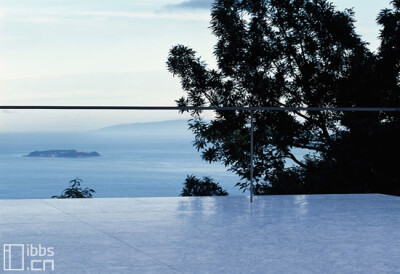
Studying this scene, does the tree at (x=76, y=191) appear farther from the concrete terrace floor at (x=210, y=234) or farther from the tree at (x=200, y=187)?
the concrete terrace floor at (x=210, y=234)

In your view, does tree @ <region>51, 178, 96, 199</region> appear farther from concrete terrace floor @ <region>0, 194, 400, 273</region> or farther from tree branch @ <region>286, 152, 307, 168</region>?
concrete terrace floor @ <region>0, 194, 400, 273</region>

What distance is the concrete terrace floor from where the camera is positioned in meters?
2.89

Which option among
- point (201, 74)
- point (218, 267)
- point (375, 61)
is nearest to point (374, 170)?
point (375, 61)

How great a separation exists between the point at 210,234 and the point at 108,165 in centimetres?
671

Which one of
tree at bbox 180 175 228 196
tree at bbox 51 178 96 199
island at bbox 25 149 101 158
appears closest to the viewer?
island at bbox 25 149 101 158

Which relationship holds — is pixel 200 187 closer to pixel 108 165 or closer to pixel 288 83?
pixel 108 165

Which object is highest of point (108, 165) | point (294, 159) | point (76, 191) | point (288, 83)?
point (288, 83)

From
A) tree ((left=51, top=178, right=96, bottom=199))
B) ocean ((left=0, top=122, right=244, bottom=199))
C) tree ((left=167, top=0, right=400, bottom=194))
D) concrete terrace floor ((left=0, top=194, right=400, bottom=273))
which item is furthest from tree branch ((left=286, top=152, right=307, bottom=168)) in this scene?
concrete terrace floor ((left=0, top=194, right=400, bottom=273))

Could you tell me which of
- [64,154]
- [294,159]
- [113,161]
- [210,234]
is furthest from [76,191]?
[210,234]

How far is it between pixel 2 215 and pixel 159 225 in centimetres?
99

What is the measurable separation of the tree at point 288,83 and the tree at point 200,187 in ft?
1.72

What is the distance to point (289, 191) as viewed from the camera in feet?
31.8

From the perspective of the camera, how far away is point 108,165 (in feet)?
33.4

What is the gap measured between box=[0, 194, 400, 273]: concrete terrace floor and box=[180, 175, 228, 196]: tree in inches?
216
